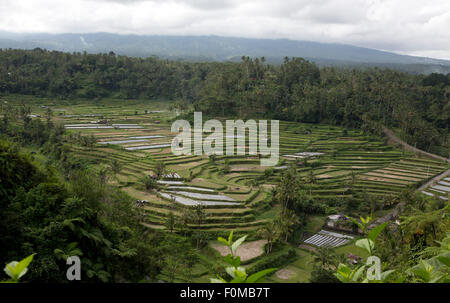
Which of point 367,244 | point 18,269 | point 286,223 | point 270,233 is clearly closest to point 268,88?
point 286,223

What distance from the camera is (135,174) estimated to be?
22656 mm

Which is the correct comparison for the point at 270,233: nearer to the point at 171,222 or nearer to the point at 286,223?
the point at 286,223

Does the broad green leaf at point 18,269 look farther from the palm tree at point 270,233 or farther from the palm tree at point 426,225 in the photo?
the palm tree at point 270,233

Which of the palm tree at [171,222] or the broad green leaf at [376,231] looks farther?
the palm tree at [171,222]

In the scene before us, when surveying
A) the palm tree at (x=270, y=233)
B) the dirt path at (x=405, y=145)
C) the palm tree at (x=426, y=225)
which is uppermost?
the palm tree at (x=426, y=225)

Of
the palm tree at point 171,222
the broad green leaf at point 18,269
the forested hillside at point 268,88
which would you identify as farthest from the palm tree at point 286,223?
the forested hillside at point 268,88

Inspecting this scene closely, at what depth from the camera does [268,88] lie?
148 ft

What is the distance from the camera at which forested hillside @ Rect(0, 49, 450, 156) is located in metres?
38.9

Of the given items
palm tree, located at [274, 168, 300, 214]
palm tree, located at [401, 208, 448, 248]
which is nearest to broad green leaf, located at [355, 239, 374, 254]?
palm tree, located at [401, 208, 448, 248]

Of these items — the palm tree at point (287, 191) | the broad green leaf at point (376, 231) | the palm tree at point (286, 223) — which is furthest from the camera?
the palm tree at point (287, 191)

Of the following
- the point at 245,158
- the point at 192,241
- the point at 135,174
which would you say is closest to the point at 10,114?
the point at 135,174

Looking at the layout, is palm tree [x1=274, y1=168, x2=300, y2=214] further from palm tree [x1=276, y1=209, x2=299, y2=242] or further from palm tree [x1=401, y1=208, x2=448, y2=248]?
palm tree [x1=401, y1=208, x2=448, y2=248]

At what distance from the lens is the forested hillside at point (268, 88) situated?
38.9 metres

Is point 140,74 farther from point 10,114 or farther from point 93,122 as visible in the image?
point 10,114
